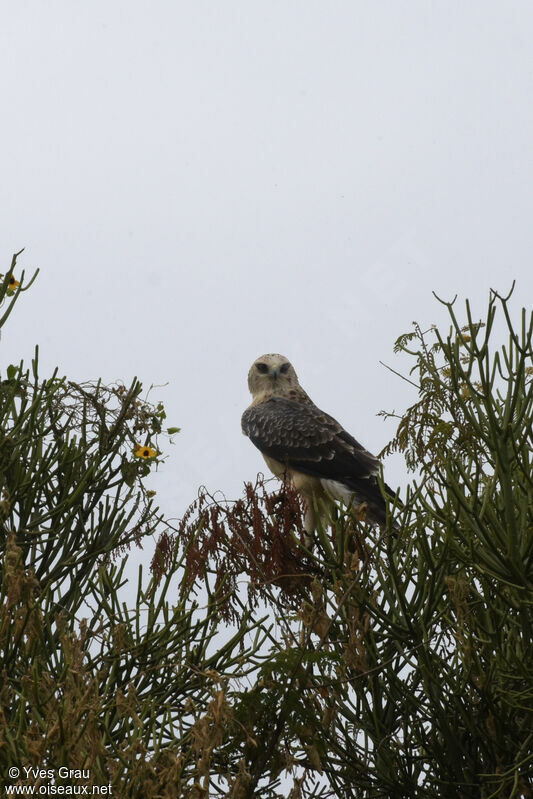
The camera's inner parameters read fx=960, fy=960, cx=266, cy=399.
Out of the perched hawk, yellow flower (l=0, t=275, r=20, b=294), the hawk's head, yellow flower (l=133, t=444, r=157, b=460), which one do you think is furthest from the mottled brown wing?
yellow flower (l=0, t=275, r=20, b=294)

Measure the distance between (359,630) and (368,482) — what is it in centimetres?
415

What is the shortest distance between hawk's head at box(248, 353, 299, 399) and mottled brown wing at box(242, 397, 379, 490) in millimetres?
351

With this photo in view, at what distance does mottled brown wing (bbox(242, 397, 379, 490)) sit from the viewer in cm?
888

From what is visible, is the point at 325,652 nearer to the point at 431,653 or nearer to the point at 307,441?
the point at 431,653

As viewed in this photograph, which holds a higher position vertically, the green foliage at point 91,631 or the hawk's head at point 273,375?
the hawk's head at point 273,375

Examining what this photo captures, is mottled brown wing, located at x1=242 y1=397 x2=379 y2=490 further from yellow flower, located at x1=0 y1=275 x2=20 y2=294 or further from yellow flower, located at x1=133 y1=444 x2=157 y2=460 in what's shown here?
yellow flower, located at x1=0 y1=275 x2=20 y2=294

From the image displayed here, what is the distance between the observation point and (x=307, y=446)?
30.1 ft

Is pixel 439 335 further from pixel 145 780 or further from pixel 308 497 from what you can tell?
pixel 308 497

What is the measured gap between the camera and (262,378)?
10.6 meters

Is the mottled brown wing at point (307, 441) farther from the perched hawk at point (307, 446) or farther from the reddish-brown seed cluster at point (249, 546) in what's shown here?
the reddish-brown seed cluster at point (249, 546)

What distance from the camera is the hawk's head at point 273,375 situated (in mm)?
10414

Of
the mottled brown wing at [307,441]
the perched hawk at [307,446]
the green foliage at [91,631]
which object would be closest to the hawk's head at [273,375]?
the perched hawk at [307,446]

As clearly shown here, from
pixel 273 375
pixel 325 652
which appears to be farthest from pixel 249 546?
pixel 273 375

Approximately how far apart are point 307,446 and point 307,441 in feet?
0.25
